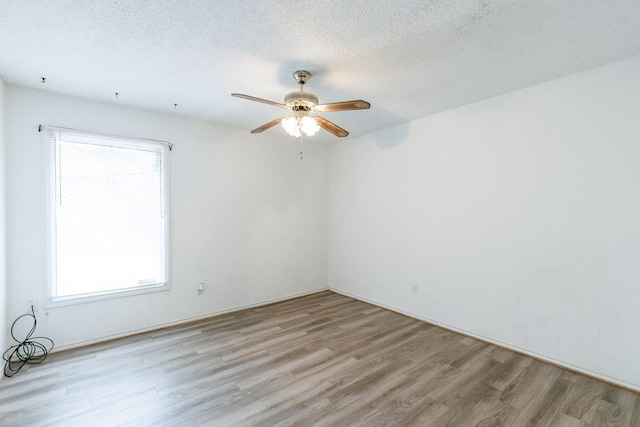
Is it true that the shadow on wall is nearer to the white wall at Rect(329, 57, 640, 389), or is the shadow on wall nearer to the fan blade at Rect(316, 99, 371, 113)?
the white wall at Rect(329, 57, 640, 389)

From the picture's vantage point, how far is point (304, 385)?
2.34 metres

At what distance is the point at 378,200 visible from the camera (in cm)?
436

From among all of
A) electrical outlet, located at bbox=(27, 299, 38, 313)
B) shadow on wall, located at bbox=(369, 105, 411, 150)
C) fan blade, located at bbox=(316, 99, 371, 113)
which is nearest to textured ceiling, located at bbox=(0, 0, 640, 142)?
fan blade, located at bbox=(316, 99, 371, 113)

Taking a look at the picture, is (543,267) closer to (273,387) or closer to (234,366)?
(273,387)

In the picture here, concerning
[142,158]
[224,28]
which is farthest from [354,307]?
[224,28]

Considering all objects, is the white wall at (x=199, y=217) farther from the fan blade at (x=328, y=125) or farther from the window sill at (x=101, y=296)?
the fan blade at (x=328, y=125)

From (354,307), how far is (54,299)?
354 centimetres

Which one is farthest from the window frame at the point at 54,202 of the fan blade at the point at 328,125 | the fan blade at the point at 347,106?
the fan blade at the point at 347,106

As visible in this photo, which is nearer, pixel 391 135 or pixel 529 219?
pixel 529 219

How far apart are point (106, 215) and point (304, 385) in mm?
2772

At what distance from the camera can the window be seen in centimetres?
295

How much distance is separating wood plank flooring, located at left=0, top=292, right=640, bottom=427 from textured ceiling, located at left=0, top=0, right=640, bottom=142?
8.62 ft

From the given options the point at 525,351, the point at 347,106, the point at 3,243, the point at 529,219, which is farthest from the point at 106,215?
the point at 525,351

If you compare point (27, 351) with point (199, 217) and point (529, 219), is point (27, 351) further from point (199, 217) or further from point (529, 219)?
point (529, 219)
